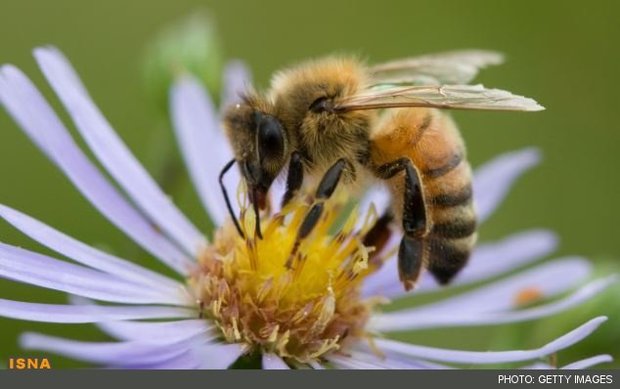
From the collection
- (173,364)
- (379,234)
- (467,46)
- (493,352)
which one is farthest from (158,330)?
(467,46)

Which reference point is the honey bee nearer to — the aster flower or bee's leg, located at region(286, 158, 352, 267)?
bee's leg, located at region(286, 158, 352, 267)

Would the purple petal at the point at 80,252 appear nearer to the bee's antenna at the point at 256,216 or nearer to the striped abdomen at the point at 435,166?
the bee's antenna at the point at 256,216

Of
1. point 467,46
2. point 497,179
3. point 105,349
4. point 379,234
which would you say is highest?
point 467,46

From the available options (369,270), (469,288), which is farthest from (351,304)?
(469,288)

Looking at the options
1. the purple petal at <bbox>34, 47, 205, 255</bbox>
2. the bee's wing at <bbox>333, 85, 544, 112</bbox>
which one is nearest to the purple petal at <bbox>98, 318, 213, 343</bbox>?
the purple petal at <bbox>34, 47, 205, 255</bbox>

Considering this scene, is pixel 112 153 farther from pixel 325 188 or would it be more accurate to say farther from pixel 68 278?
pixel 325 188

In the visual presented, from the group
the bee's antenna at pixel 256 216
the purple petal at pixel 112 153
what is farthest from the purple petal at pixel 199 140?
the bee's antenna at pixel 256 216
